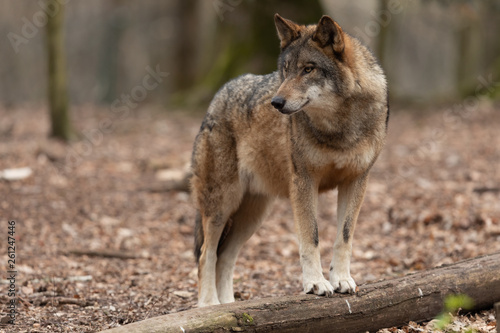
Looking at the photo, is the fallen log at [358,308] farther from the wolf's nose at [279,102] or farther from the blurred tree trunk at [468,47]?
the blurred tree trunk at [468,47]

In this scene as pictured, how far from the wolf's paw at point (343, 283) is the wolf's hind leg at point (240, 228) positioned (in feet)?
4.56

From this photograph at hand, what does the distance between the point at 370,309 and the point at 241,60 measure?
11.3 metres

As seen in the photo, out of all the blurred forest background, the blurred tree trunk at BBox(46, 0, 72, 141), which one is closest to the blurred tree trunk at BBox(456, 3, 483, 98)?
the blurred forest background

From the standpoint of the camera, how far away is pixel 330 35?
4.66 m

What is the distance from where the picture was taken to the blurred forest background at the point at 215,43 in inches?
598

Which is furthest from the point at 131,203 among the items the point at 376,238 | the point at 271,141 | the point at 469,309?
→ the point at 469,309

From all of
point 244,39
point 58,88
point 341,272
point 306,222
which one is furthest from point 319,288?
point 244,39

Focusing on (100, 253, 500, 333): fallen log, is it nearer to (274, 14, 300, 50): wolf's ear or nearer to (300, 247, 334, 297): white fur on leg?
(300, 247, 334, 297): white fur on leg

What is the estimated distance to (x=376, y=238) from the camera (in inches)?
318

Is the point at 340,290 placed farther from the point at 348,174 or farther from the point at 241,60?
the point at 241,60

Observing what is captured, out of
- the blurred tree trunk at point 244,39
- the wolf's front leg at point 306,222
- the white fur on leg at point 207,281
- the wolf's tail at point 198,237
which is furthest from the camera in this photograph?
the blurred tree trunk at point 244,39

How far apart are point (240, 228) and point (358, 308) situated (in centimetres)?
187

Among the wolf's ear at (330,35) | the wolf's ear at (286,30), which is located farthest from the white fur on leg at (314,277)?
the wolf's ear at (286,30)

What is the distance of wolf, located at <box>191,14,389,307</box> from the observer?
4.64 m
